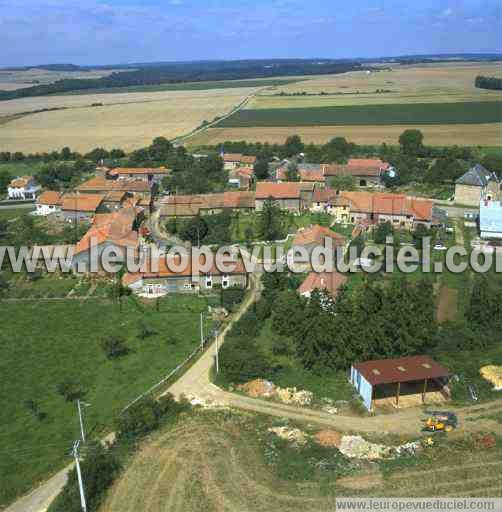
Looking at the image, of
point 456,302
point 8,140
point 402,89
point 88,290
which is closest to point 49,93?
point 8,140

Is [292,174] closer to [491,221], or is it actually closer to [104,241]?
[491,221]

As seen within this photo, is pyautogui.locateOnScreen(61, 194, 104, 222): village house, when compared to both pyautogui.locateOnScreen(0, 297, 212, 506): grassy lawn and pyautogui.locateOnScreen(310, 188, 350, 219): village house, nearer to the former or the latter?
pyautogui.locateOnScreen(0, 297, 212, 506): grassy lawn

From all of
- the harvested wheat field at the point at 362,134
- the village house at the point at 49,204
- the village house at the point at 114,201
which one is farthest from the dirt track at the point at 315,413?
the harvested wheat field at the point at 362,134

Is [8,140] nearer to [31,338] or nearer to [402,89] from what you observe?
[31,338]

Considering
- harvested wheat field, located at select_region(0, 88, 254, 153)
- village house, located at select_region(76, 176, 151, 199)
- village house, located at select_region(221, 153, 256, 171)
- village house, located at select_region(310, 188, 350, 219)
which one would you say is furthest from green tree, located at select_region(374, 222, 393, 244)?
harvested wheat field, located at select_region(0, 88, 254, 153)

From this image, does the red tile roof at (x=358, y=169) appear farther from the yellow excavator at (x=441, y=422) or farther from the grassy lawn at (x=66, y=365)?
the yellow excavator at (x=441, y=422)

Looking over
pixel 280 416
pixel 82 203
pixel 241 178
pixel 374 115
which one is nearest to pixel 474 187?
pixel 241 178
